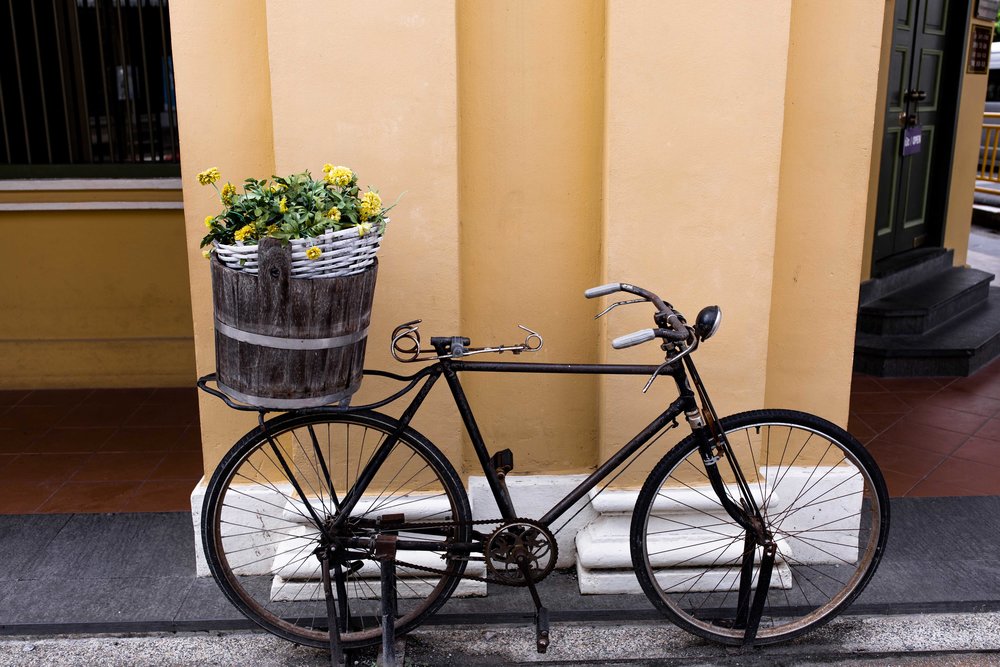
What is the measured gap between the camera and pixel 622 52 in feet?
11.0

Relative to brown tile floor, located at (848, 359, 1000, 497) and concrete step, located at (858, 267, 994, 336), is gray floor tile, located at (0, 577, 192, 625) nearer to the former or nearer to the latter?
brown tile floor, located at (848, 359, 1000, 497)

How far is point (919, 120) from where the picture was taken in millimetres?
7250

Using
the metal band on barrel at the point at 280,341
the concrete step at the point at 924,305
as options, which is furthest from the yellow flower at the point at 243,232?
the concrete step at the point at 924,305

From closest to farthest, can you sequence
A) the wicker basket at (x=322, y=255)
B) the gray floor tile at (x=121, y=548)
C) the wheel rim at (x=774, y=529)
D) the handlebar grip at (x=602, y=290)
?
the wicker basket at (x=322, y=255) < the handlebar grip at (x=602, y=290) < the wheel rim at (x=774, y=529) < the gray floor tile at (x=121, y=548)

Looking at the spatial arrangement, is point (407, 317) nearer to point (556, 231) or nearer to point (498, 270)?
point (498, 270)

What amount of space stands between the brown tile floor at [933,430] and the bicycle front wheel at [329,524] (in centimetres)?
224

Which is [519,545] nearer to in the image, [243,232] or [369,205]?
[369,205]

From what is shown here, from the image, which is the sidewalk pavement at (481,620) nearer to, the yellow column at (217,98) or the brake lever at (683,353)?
the brake lever at (683,353)

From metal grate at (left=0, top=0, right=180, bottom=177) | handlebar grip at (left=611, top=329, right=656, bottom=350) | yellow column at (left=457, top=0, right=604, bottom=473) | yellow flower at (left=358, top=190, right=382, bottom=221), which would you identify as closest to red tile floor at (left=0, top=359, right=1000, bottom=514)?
metal grate at (left=0, top=0, right=180, bottom=177)

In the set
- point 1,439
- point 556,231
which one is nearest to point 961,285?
point 556,231

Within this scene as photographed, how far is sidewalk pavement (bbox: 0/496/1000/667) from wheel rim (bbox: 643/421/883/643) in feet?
0.48

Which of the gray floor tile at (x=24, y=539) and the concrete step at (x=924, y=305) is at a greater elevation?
the concrete step at (x=924, y=305)

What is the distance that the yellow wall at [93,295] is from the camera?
5793 mm

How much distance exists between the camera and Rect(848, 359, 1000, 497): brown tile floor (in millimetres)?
4641
